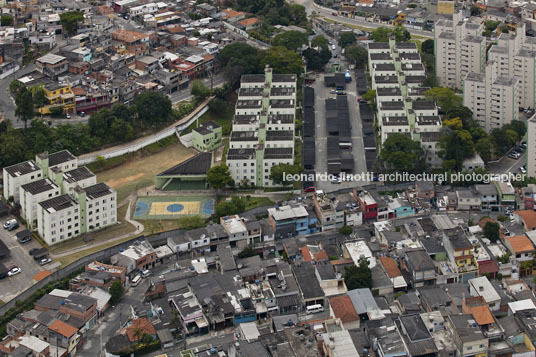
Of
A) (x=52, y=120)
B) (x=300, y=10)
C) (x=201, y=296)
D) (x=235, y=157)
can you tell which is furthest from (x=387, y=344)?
(x=300, y=10)

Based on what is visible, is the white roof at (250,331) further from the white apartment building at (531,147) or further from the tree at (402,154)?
the white apartment building at (531,147)

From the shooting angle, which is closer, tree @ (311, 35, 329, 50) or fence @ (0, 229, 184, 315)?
fence @ (0, 229, 184, 315)

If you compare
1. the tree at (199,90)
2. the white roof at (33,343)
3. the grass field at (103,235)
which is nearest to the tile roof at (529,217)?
the grass field at (103,235)

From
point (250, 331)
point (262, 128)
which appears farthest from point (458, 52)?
point (250, 331)

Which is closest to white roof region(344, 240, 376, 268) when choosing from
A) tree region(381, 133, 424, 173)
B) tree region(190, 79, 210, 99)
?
tree region(381, 133, 424, 173)

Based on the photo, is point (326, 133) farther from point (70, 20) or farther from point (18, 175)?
point (70, 20)

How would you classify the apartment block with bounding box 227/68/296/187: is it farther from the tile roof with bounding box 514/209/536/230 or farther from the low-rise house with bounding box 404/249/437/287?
the tile roof with bounding box 514/209/536/230

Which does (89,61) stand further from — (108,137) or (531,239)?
(531,239)
